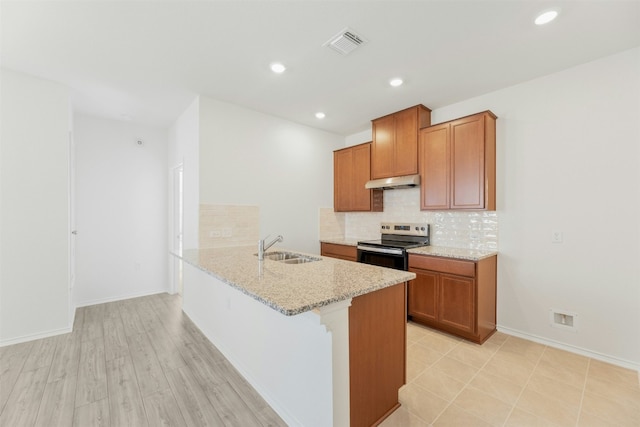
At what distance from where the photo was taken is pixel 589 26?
80.0 inches

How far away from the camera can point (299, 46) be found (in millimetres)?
2270

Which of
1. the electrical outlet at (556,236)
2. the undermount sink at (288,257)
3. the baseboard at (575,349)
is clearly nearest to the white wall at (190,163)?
the undermount sink at (288,257)

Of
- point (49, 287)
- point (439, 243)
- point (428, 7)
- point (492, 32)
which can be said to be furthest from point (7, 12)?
point (439, 243)

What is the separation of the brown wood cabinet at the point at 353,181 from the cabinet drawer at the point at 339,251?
0.66m

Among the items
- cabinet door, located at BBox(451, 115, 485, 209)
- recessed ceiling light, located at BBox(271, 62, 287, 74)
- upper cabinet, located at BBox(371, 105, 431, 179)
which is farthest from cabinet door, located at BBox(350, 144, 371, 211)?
recessed ceiling light, located at BBox(271, 62, 287, 74)

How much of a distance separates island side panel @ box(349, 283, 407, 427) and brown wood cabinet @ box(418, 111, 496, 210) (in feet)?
5.58

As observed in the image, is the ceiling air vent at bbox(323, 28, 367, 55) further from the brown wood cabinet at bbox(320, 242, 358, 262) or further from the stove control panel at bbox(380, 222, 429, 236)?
the brown wood cabinet at bbox(320, 242, 358, 262)

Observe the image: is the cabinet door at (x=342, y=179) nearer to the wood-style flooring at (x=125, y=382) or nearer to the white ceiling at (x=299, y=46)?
the white ceiling at (x=299, y=46)

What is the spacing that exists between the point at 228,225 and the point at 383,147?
2.39 metres

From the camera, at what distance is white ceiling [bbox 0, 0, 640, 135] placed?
187 centimetres

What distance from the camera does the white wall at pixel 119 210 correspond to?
3.93 meters

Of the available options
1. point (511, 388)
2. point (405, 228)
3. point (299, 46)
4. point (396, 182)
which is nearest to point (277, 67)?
point (299, 46)

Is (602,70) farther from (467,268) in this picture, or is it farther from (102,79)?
(102,79)

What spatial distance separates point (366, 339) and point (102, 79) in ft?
11.8
